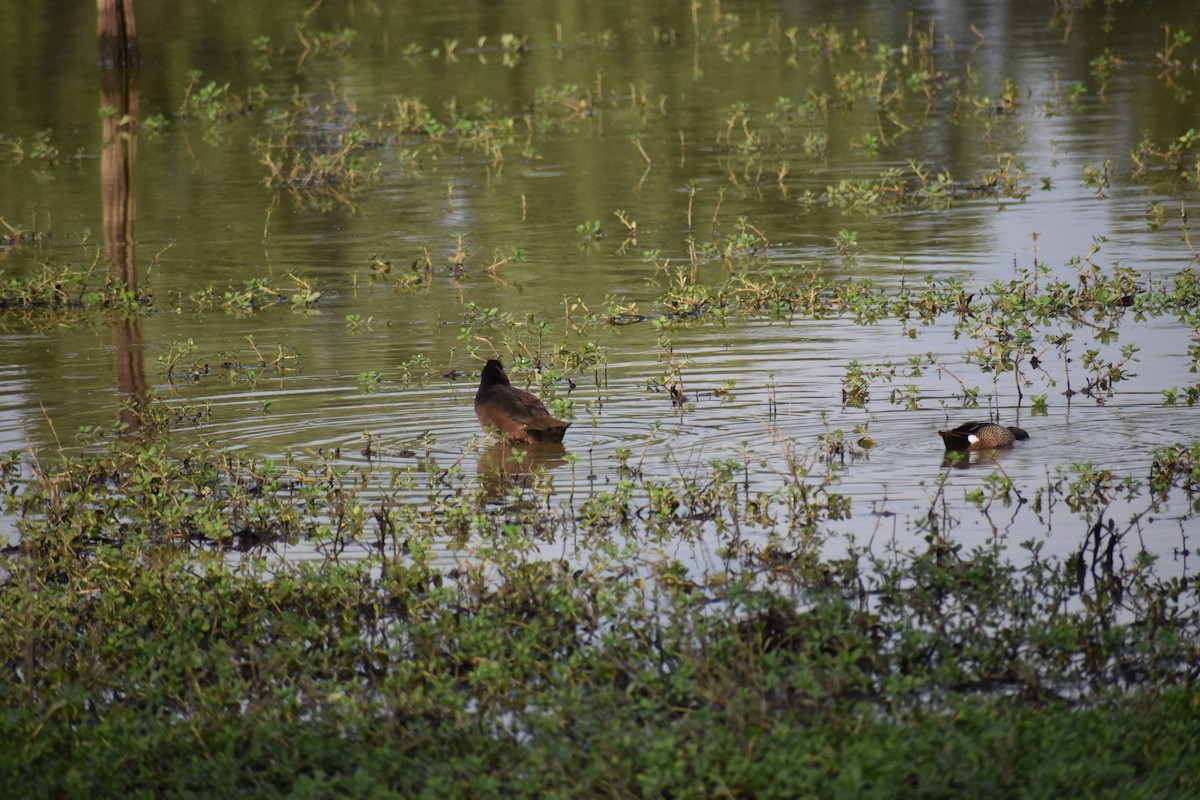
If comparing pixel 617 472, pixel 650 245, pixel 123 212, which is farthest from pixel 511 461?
pixel 123 212

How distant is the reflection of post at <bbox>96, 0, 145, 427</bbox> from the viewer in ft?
44.3

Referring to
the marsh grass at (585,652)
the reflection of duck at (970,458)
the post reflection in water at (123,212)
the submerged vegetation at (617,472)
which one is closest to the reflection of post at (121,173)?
the post reflection in water at (123,212)

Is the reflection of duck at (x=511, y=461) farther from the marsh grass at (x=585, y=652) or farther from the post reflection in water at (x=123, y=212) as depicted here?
the post reflection in water at (x=123, y=212)

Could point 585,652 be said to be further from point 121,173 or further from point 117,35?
point 117,35

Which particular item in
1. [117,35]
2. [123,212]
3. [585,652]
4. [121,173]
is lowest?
[585,652]

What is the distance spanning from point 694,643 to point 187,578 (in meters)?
2.38

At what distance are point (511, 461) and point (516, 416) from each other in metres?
0.30

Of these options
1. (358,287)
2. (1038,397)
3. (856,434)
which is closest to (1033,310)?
(1038,397)

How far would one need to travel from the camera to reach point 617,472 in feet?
31.8

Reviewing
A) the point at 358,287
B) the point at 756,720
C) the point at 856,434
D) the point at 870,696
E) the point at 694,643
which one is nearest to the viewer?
the point at 756,720

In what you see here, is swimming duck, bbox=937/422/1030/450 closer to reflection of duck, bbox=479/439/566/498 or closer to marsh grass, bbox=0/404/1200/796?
marsh grass, bbox=0/404/1200/796

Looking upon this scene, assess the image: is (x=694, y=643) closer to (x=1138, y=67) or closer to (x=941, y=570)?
(x=941, y=570)

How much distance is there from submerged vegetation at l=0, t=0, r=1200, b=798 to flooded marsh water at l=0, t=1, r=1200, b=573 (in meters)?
0.08

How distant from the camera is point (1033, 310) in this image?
43.1 ft
